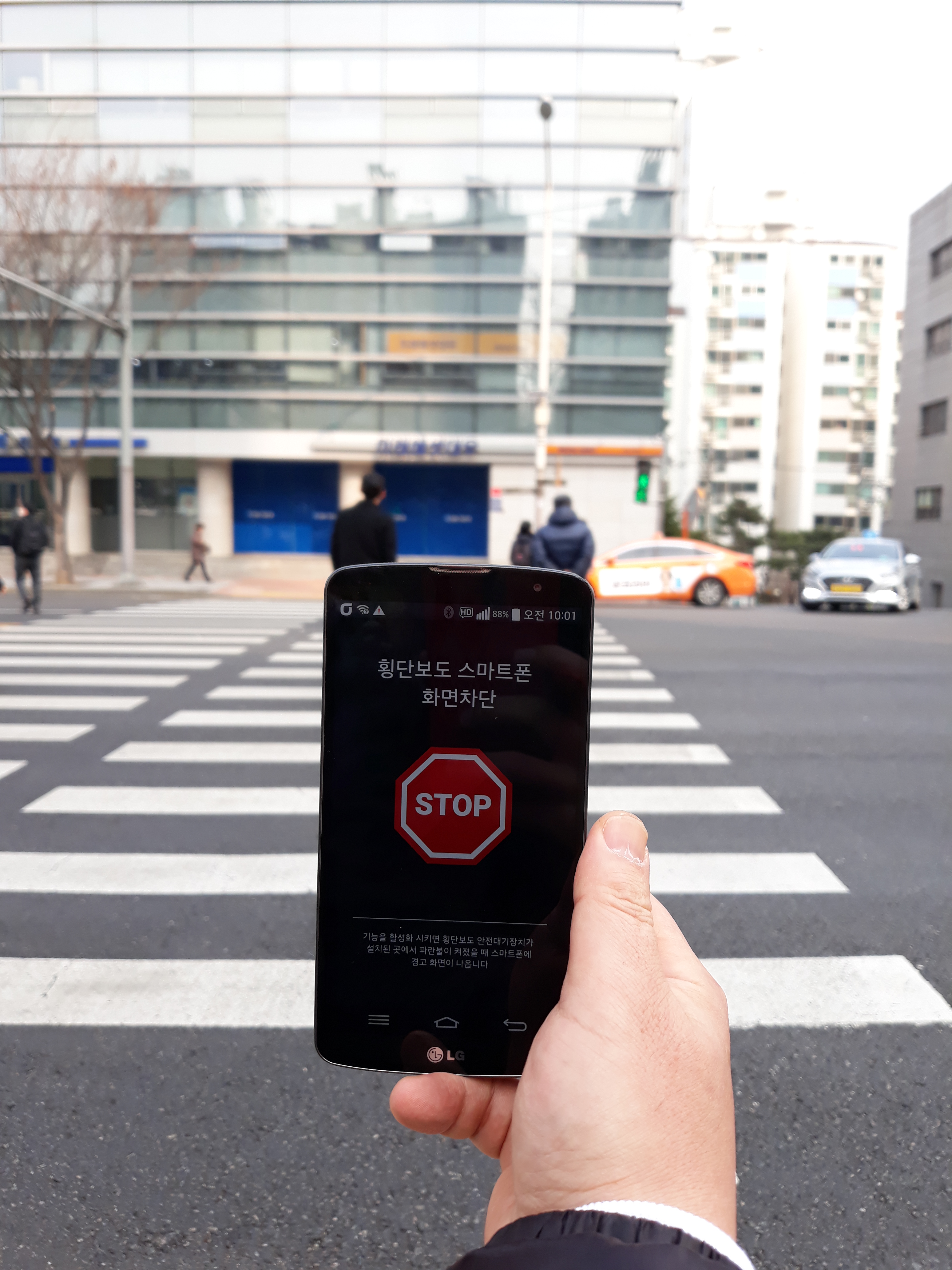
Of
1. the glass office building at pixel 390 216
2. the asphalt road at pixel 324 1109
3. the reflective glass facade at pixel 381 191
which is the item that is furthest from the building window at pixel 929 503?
the asphalt road at pixel 324 1109

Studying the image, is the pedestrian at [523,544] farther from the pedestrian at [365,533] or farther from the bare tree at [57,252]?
the bare tree at [57,252]

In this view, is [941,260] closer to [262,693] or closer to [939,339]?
[939,339]

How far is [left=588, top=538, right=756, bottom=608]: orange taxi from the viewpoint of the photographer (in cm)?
2120

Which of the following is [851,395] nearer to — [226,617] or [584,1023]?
[226,617]

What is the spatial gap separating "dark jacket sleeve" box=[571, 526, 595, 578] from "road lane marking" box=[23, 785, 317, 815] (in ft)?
21.8

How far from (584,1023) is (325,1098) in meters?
1.88

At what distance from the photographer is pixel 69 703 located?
866cm

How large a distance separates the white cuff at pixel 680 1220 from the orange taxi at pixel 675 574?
20.3 m

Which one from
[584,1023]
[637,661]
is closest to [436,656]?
[584,1023]

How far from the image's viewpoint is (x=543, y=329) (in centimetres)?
2502

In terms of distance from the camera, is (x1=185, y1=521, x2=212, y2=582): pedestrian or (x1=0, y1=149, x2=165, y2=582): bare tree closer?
(x1=0, y1=149, x2=165, y2=582): bare tree

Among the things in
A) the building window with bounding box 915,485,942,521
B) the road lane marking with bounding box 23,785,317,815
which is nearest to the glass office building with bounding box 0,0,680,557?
the building window with bounding box 915,485,942,521

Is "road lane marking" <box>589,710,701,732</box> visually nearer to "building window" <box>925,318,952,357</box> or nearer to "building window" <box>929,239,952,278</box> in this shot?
"building window" <box>925,318,952,357</box>

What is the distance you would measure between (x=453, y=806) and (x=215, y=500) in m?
35.9
